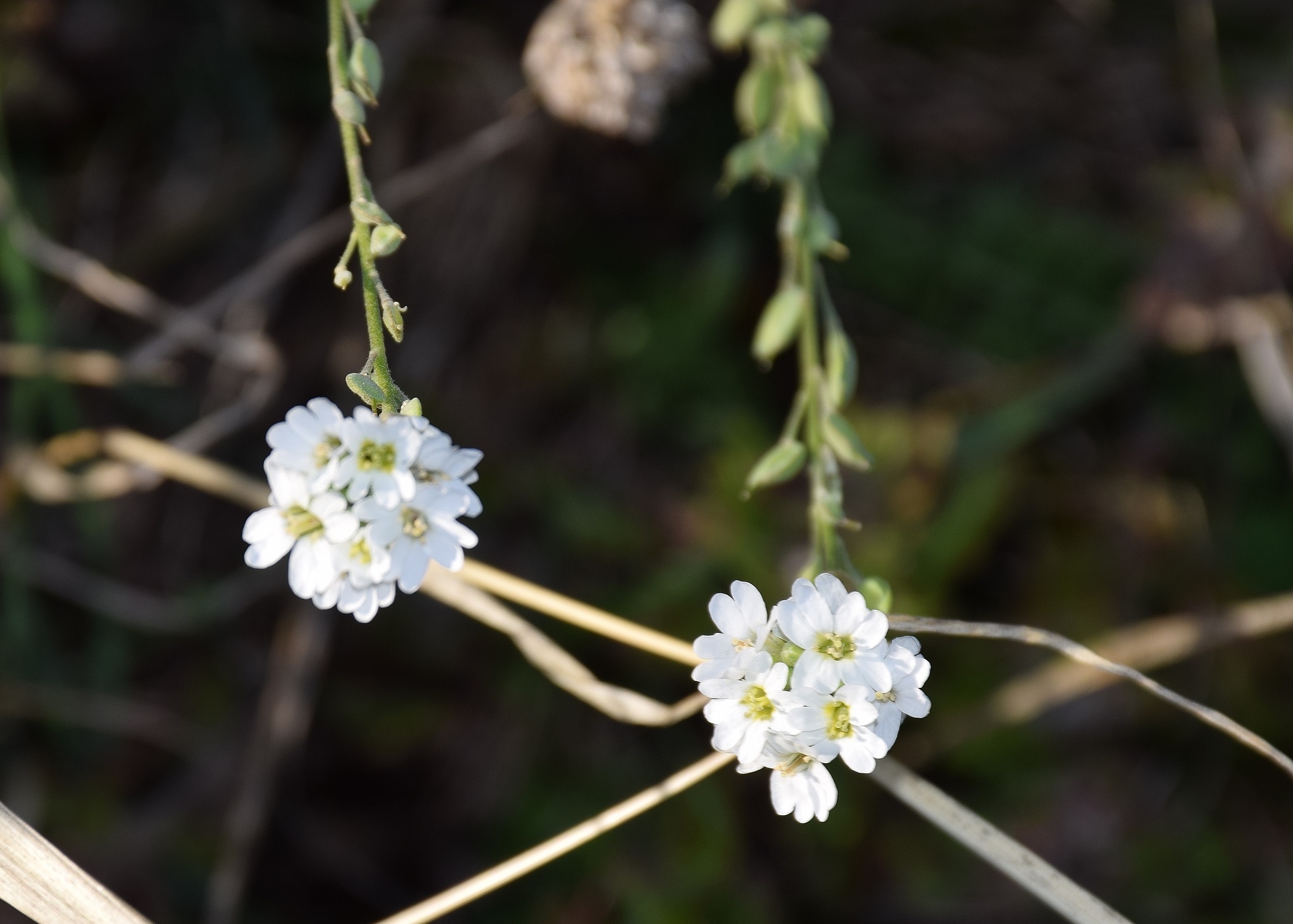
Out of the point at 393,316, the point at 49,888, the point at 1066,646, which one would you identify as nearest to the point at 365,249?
the point at 393,316

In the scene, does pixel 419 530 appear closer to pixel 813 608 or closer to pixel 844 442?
pixel 813 608

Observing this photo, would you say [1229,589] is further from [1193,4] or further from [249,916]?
[249,916]

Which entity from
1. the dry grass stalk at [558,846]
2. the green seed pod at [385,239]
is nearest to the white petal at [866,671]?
the dry grass stalk at [558,846]

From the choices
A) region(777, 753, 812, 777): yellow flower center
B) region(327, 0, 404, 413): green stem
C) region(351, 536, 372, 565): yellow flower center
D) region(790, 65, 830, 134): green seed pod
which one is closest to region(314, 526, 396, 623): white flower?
region(351, 536, 372, 565): yellow flower center

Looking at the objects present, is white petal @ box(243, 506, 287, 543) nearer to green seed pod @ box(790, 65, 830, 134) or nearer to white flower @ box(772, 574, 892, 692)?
white flower @ box(772, 574, 892, 692)

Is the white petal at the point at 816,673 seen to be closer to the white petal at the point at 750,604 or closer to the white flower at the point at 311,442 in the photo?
the white petal at the point at 750,604
